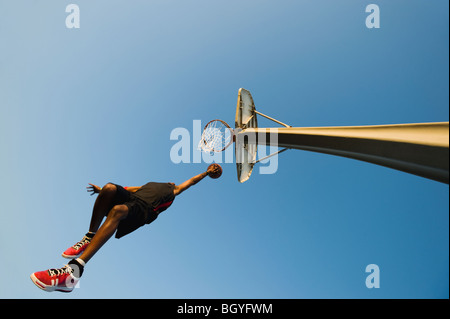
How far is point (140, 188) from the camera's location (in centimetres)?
671

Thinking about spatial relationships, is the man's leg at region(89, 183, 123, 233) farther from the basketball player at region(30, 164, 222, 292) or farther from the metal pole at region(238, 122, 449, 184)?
the metal pole at region(238, 122, 449, 184)

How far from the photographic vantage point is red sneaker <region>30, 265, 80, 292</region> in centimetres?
432

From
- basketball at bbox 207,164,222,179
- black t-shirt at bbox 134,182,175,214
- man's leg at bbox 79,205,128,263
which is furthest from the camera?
basketball at bbox 207,164,222,179

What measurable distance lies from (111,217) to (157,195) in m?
1.52

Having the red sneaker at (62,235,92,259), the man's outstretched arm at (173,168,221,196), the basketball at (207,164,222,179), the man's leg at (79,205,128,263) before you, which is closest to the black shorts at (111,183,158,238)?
the man's leg at (79,205,128,263)

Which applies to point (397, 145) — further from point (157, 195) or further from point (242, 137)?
point (242, 137)

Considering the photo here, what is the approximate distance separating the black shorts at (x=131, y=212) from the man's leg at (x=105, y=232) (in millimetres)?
275

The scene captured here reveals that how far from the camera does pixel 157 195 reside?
6.50 metres

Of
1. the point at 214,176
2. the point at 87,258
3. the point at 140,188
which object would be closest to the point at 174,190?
the point at 140,188

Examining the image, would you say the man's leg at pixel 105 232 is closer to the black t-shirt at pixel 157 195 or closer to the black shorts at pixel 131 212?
the black shorts at pixel 131 212

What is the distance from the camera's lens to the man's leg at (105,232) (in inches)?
186

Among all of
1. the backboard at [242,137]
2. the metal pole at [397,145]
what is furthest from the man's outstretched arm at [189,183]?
the metal pole at [397,145]

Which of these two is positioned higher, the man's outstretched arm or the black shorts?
the man's outstretched arm

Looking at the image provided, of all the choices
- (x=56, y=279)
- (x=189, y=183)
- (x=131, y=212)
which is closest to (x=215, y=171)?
(x=189, y=183)
